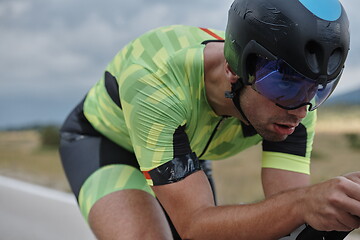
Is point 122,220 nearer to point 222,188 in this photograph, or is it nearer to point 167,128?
point 167,128

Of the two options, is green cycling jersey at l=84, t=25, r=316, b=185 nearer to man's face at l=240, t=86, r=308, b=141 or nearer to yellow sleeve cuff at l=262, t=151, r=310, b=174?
yellow sleeve cuff at l=262, t=151, r=310, b=174

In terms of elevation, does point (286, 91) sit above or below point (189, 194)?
above

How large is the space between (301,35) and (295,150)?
3.33ft

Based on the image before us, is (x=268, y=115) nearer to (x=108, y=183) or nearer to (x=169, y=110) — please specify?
(x=169, y=110)

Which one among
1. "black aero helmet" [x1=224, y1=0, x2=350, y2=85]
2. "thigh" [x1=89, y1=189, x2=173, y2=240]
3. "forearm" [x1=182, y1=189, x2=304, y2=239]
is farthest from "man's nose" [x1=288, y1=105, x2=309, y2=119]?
"thigh" [x1=89, y1=189, x2=173, y2=240]

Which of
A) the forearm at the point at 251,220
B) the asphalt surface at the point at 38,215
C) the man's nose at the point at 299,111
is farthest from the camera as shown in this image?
the asphalt surface at the point at 38,215

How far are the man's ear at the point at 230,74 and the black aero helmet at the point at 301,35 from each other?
0.16m

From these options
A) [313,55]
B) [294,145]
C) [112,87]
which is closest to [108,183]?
[112,87]

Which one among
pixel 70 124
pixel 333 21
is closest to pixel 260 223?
pixel 333 21

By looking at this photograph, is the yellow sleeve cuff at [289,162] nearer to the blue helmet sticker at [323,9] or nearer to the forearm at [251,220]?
the forearm at [251,220]

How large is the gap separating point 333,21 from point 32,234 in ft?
14.0

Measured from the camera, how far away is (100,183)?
124 inches

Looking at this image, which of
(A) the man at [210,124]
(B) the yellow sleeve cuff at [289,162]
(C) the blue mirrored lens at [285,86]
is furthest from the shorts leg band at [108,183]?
(C) the blue mirrored lens at [285,86]

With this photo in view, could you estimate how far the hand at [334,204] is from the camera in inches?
72.4
